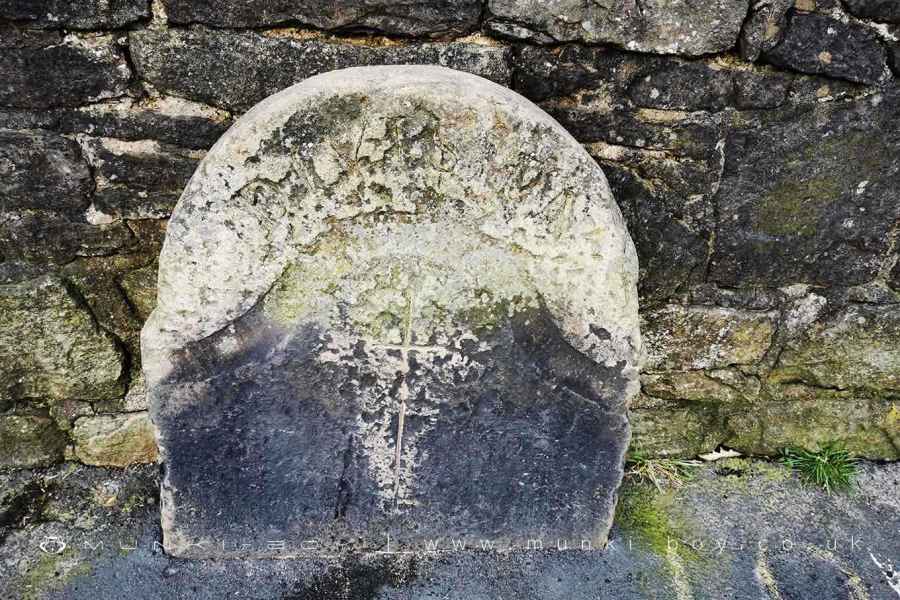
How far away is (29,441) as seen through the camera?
224 centimetres

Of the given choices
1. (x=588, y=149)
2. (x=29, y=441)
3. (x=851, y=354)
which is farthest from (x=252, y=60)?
(x=851, y=354)

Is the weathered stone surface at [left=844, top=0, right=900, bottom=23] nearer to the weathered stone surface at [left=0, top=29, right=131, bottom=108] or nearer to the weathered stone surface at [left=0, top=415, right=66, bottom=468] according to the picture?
the weathered stone surface at [left=0, top=29, right=131, bottom=108]

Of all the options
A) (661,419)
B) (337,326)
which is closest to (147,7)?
(337,326)

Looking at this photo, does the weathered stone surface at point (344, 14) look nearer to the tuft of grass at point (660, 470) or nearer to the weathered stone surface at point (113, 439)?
the weathered stone surface at point (113, 439)

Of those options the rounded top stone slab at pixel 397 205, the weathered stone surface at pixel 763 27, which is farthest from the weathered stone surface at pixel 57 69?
the weathered stone surface at pixel 763 27

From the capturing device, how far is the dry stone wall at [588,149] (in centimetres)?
173

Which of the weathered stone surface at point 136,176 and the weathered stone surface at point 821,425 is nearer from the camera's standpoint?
the weathered stone surface at point 136,176

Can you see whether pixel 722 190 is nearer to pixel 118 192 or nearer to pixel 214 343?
pixel 214 343

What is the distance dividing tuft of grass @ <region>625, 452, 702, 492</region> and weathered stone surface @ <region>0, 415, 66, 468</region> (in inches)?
79.6

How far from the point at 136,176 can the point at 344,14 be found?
→ 0.76m

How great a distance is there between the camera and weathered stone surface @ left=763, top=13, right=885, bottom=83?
1.77 m

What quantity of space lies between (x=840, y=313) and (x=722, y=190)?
68cm

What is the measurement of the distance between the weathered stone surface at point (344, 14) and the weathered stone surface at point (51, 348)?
3.05ft

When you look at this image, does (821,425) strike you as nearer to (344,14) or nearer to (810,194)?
(810,194)
